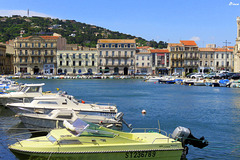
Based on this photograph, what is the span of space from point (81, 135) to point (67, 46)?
416ft

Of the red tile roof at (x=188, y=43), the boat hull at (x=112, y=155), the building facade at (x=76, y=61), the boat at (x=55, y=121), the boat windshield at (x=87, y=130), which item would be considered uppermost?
the red tile roof at (x=188, y=43)

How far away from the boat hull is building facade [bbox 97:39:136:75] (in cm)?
11085

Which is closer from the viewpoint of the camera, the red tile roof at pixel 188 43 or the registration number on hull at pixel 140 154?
the registration number on hull at pixel 140 154

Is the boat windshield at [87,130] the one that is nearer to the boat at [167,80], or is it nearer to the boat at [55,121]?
the boat at [55,121]

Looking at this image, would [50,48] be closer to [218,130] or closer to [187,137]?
[218,130]

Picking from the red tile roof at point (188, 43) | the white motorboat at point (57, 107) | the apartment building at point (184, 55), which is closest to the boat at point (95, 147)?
the white motorboat at point (57, 107)

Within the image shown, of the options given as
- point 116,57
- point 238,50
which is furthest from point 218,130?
point 116,57

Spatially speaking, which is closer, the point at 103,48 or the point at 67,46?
the point at 103,48

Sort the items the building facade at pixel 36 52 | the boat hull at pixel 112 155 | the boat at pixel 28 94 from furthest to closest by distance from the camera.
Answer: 1. the building facade at pixel 36 52
2. the boat at pixel 28 94
3. the boat hull at pixel 112 155

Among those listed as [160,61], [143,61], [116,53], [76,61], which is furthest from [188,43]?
[76,61]

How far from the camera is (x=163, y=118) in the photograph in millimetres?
34062

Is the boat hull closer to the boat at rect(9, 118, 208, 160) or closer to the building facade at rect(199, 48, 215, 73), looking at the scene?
the boat at rect(9, 118, 208, 160)

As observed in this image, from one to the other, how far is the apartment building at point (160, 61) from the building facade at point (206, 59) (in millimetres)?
11484

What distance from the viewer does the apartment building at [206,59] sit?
127938 millimetres
